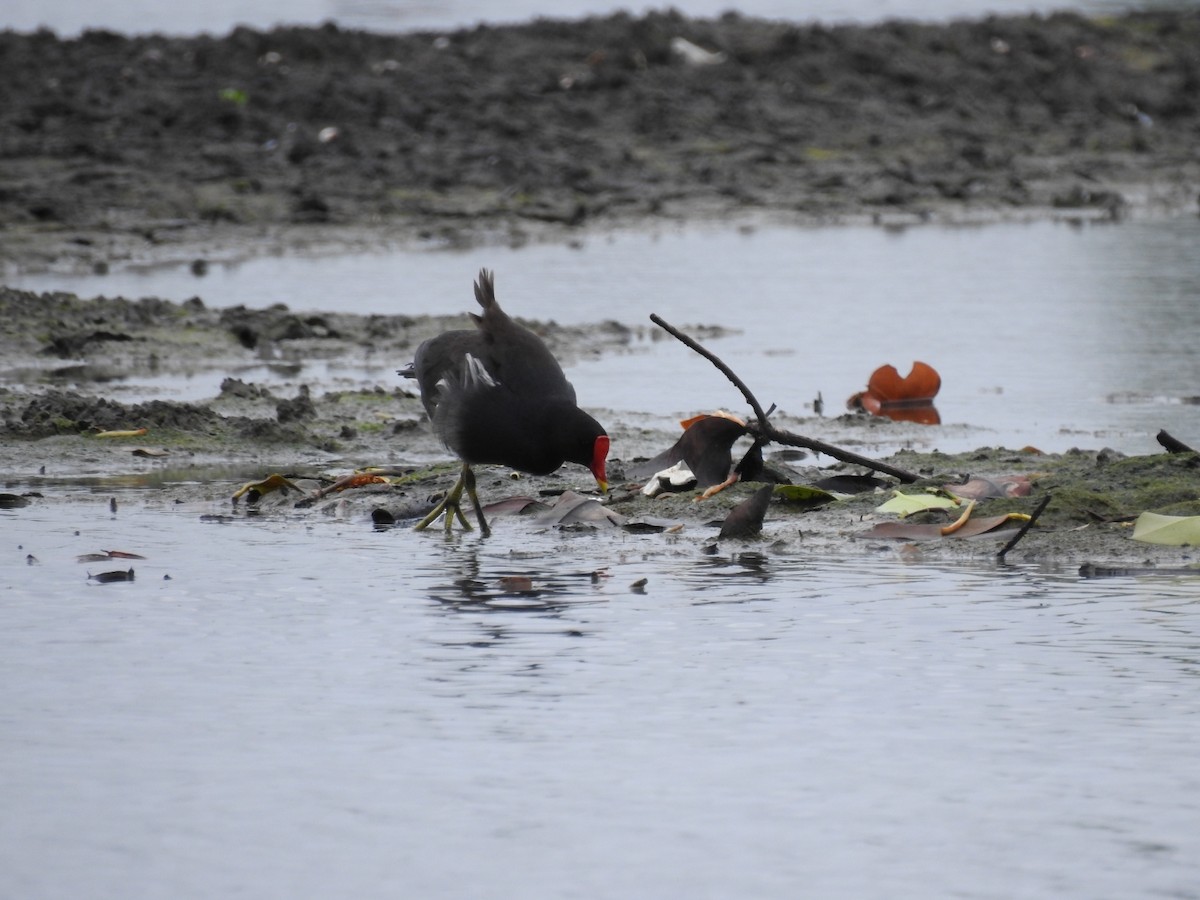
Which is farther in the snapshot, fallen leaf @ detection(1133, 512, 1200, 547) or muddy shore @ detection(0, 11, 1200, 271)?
muddy shore @ detection(0, 11, 1200, 271)

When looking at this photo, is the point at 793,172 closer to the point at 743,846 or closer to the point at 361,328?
the point at 361,328

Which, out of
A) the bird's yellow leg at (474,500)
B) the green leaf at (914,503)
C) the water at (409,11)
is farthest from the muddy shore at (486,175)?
the water at (409,11)

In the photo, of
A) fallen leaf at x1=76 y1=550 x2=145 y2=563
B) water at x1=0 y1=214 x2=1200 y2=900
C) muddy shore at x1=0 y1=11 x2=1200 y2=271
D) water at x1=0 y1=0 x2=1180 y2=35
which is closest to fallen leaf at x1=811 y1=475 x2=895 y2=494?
water at x1=0 y1=214 x2=1200 y2=900

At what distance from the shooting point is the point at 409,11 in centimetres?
3994

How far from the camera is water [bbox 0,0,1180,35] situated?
35.8 metres

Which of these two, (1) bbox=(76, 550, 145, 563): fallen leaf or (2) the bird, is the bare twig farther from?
(1) bbox=(76, 550, 145, 563): fallen leaf

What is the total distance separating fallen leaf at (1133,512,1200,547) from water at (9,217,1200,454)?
2.16 m

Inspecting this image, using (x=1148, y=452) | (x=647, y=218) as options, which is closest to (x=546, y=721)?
(x=1148, y=452)

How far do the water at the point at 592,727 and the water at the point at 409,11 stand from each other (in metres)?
28.3

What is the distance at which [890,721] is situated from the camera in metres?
5.02

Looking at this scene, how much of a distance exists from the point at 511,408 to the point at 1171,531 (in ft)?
7.79

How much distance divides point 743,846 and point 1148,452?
5.45 m

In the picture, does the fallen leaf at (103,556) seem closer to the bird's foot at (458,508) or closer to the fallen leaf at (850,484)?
the bird's foot at (458,508)

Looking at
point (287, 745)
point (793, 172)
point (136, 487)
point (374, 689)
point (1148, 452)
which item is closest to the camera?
point (287, 745)
